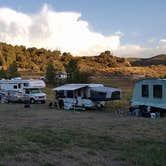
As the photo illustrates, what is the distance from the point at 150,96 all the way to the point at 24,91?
15805 mm

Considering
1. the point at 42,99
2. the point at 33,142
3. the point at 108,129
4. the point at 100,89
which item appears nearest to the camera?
the point at 33,142

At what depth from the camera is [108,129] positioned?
1555 centimetres

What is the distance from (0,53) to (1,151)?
325 feet

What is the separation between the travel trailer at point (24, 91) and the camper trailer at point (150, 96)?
13019 millimetres

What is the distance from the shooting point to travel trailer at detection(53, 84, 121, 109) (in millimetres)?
28859

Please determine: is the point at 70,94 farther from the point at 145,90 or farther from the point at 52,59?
the point at 52,59

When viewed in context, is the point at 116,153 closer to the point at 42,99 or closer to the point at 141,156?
the point at 141,156

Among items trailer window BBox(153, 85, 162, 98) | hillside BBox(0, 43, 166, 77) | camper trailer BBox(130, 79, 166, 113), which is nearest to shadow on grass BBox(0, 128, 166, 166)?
camper trailer BBox(130, 79, 166, 113)

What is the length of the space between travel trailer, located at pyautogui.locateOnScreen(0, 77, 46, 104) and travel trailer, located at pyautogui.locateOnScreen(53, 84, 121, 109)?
578cm

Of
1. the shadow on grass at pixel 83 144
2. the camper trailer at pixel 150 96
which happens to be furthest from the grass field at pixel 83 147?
the camper trailer at pixel 150 96

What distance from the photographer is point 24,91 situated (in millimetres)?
37281

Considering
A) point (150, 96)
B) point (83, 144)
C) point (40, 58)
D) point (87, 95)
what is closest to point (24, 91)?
point (87, 95)

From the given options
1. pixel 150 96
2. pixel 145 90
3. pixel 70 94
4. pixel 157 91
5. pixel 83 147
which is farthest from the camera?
pixel 70 94

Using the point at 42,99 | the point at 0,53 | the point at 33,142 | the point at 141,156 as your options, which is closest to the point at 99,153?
the point at 141,156
